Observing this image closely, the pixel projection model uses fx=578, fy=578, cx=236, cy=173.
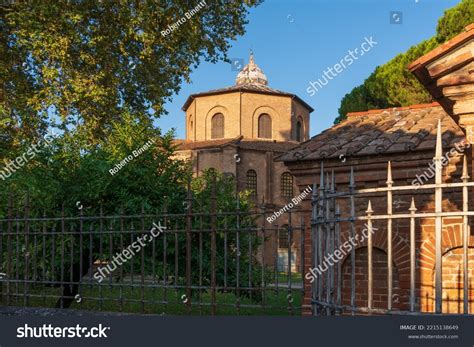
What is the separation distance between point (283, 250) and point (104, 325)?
32011mm

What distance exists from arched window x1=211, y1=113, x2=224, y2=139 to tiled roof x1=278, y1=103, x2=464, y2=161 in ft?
103

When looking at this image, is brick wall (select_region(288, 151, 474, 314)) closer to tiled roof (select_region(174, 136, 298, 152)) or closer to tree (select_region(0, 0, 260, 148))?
tree (select_region(0, 0, 260, 148))

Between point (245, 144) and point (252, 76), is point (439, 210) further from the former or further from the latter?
point (252, 76)

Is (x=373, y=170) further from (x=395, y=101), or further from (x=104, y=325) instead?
(x=395, y=101)

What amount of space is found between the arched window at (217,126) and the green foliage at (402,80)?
1110 centimetres

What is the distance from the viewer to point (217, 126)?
43.3 m

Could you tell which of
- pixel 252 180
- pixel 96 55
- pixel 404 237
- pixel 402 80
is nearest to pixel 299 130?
pixel 252 180

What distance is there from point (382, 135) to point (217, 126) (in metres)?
33.7

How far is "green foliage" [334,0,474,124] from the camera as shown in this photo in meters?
27.9

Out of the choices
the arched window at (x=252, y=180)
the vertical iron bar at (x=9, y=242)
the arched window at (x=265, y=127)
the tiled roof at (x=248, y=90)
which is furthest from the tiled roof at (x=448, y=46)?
the arched window at (x=265, y=127)

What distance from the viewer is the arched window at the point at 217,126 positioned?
4322 centimetres

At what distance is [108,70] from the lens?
1662 cm

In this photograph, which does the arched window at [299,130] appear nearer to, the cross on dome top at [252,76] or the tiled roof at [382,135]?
the cross on dome top at [252,76]

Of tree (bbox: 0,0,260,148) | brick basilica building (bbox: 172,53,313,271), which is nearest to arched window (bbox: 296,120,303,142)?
brick basilica building (bbox: 172,53,313,271)
